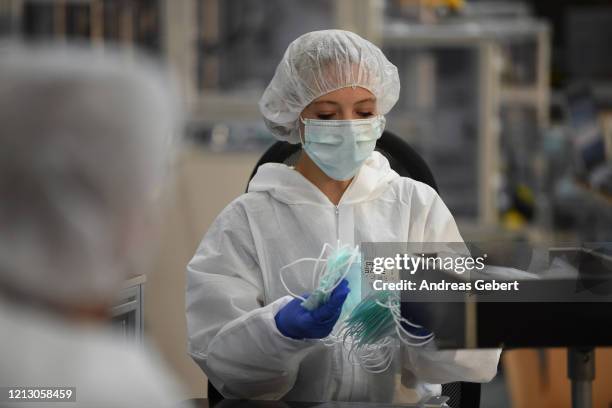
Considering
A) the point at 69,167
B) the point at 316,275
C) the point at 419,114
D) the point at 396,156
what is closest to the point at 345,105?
the point at 396,156

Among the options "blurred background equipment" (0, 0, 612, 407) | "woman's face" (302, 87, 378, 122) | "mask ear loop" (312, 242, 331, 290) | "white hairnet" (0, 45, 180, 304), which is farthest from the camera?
"blurred background equipment" (0, 0, 612, 407)

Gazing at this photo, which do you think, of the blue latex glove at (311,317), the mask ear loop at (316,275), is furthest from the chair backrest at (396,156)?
the blue latex glove at (311,317)

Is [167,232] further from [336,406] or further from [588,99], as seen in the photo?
[588,99]

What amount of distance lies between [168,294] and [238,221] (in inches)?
56.8

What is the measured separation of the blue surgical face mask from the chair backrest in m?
0.09

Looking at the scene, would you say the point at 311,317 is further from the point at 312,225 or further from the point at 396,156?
the point at 396,156

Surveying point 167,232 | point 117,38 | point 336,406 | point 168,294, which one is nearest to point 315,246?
point 336,406

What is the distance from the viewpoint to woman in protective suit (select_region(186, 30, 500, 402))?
1.69 m

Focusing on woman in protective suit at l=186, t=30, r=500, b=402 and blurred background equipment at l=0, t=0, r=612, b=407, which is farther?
blurred background equipment at l=0, t=0, r=612, b=407

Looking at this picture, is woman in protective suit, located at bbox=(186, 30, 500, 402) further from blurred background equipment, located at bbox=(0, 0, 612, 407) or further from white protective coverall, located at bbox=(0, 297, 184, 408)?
white protective coverall, located at bbox=(0, 297, 184, 408)

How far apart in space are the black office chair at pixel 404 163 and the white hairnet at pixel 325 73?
10cm

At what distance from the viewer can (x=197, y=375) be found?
82.3 inches

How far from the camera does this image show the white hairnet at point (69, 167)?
845 mm

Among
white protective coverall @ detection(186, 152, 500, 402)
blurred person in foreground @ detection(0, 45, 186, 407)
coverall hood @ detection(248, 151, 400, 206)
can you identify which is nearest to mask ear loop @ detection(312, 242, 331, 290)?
white protective coverall @ detection(186, 152, 500, 402)
